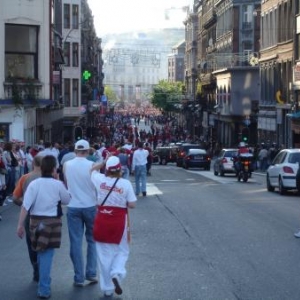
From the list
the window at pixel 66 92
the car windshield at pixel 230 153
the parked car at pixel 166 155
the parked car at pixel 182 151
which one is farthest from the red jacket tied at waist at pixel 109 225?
the window at pixel 66 92

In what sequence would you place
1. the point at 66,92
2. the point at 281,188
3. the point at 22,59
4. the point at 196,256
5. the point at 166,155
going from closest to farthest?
the point at 196,256
the point at 281,188
the point at 22,59
the point at 166,155
the point at 66,92

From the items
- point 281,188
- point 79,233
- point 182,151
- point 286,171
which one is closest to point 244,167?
point 281,188

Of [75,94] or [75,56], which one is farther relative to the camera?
[75,56]

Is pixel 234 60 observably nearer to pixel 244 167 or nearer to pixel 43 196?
pixel 244 167

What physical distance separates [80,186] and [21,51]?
26925 mm

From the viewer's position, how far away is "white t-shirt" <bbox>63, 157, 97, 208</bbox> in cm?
1148

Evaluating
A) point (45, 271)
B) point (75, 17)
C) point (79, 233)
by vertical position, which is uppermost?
point (75, 17)

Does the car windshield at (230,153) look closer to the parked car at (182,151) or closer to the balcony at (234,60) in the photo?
the parked car at (182,151)

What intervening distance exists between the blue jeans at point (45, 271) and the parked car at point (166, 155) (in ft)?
169

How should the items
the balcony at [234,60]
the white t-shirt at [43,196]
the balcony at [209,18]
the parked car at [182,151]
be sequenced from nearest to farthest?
1. the white t-shirt at [43,196]
2. the parked car at [182,151]
3. the balcony at [234,60]
4. the balcony at [209,18]

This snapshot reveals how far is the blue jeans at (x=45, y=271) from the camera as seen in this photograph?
10.7 metres

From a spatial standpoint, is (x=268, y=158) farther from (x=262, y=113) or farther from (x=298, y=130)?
(x=262, y=113)

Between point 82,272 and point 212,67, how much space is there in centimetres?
8150

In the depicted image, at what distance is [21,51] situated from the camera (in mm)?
37656
